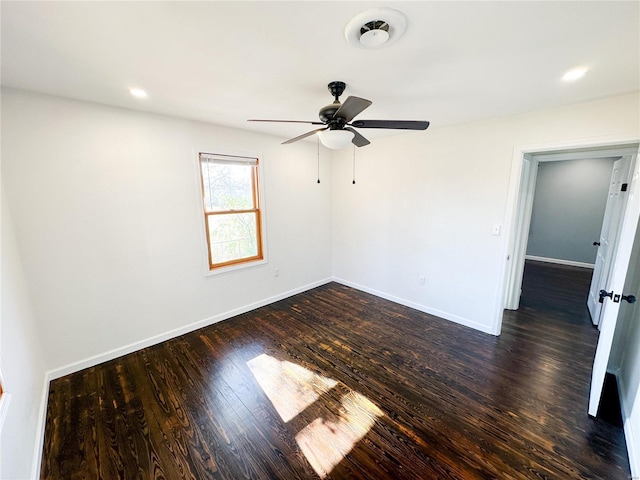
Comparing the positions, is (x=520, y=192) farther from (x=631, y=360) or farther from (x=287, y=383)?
(x=287, y=383)

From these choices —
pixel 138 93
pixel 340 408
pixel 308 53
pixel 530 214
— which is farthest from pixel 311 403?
pixel 530 214

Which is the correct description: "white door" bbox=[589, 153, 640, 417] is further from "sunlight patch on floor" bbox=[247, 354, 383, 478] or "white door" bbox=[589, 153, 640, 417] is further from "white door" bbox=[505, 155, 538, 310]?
"sunlight patch on floor" bbox=[247, 354, 383, 478]

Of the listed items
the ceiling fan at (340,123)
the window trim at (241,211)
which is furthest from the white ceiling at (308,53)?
the window trim at (241,211)

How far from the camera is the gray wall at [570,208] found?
17.8ft

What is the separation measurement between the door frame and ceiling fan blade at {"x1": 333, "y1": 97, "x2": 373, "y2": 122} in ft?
6.61

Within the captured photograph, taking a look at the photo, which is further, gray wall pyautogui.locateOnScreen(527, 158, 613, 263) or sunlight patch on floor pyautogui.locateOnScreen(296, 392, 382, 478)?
gray wall pyautogui.locateOnScreen(527, 158, 613, 263)

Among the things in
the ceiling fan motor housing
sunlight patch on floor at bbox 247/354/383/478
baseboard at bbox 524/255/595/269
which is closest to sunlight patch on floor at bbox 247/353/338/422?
sunlight patch on floor at bbox 247/354/383/478

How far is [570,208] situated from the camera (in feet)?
18.9

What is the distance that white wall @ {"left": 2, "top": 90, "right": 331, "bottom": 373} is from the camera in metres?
2.09

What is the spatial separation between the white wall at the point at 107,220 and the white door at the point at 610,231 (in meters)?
4.34

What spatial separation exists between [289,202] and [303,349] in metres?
2.11

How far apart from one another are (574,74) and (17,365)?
4.14 m

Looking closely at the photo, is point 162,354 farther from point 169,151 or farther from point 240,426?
point 169,151

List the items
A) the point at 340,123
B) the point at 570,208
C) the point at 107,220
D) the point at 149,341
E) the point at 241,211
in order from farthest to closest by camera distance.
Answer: the point at 570,208, the point at 241,211, the point at 149,341, the point at 107,220, the point at 340,123
